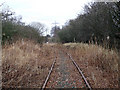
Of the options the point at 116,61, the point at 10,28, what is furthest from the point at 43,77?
the point at 10,28

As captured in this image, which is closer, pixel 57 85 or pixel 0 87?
pixel 0 87

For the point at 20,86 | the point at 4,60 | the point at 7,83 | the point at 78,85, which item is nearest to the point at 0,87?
the point at 7,83

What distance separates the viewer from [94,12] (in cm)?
1594

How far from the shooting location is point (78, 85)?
5531 millimetres

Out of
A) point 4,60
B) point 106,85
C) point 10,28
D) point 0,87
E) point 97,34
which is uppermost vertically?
point 10,28

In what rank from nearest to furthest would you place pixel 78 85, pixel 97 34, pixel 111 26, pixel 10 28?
1. pixel 78 85
2. pixel 111 26
3. pixel 10 28
4. pixel 97 34

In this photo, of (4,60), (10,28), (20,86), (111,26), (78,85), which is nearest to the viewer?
(20,86)

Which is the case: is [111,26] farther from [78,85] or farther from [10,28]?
[10,28]

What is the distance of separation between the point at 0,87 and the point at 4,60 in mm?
2083

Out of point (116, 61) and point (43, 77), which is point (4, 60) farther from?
point (116, 61)

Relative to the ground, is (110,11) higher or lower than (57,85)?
higher

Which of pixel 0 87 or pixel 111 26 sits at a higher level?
pixel 111 26

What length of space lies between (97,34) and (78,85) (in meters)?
10.8

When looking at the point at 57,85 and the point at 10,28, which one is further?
the point at 10,28
